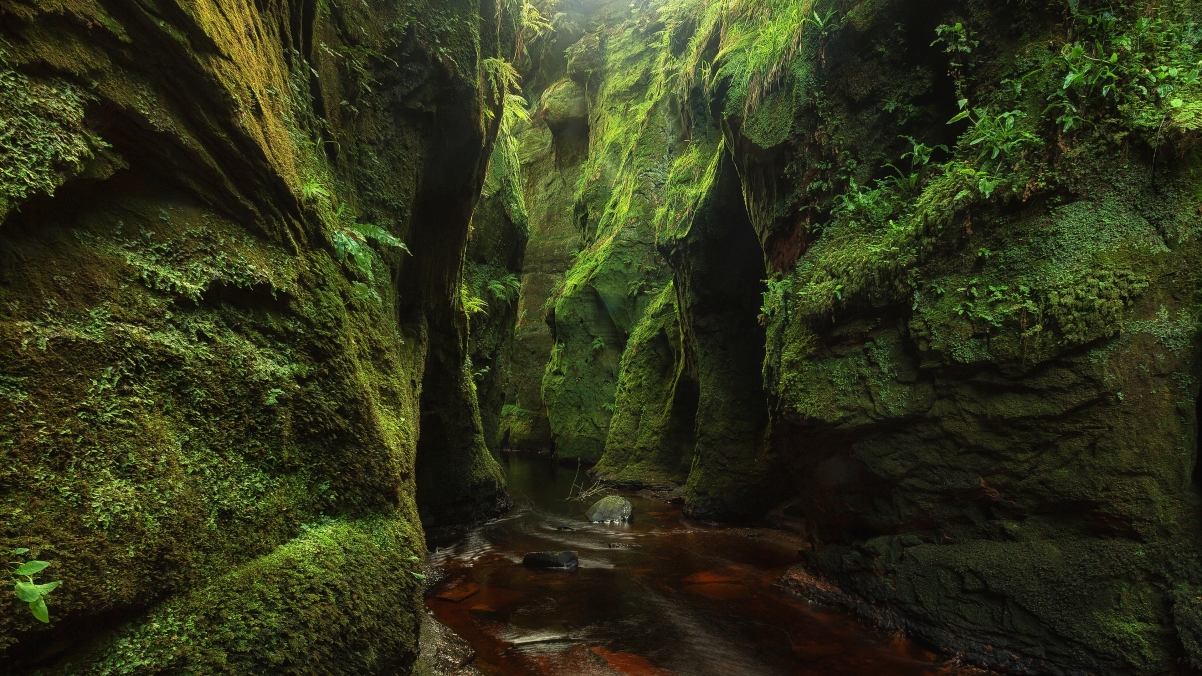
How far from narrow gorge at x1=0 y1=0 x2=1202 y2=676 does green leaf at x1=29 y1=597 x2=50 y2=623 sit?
0.12m

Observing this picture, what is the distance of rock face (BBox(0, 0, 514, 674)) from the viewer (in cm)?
231

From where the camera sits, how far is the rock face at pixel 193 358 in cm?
231

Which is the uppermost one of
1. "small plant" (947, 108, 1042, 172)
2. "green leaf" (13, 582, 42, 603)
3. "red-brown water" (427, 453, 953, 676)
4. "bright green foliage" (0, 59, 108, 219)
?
"small plant" (947, 108, 1042, 172)

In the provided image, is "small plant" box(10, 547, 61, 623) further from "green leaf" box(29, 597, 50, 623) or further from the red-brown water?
the red-brown water

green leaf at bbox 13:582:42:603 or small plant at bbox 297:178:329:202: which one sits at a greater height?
small plant at bbox 297:178:329:202

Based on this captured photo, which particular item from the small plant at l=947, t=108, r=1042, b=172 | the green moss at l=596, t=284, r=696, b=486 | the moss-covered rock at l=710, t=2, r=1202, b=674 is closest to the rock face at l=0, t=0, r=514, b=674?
the moss-covered rock at l=710, t=2, r=1202, b=674

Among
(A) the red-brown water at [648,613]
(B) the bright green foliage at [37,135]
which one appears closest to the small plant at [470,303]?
(A) the red-brown water at [648,613]

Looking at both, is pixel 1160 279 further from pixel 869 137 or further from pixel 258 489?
pixel 258 489

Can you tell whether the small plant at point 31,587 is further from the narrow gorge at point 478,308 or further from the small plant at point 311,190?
the small plant at point 311,190

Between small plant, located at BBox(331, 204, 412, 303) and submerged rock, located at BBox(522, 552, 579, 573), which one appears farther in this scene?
submerged rock, located at BBox(522, 552, 579, 573)

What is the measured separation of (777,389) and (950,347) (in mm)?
2751

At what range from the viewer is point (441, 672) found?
213 inches

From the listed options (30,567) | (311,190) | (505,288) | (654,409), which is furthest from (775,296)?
(654,409)

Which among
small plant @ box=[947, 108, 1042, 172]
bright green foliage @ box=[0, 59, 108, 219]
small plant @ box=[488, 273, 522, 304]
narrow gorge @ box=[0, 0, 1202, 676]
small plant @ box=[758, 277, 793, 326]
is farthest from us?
small plant @ box=[488, 273, 522, 304]
